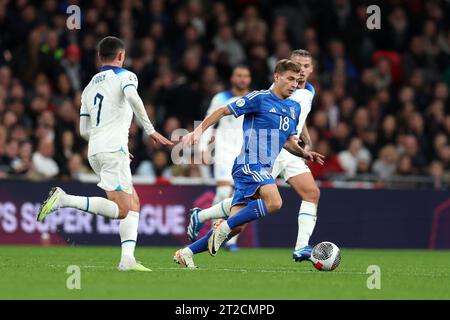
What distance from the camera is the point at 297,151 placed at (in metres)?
11.1

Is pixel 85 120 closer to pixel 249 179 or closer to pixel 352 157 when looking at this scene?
pixel 249 179

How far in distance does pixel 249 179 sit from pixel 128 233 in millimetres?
1259

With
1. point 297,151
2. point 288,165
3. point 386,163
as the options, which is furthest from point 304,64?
point 386,163

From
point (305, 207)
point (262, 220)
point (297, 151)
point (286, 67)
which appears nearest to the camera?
point (286, 67)

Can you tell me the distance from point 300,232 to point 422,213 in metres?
5.76

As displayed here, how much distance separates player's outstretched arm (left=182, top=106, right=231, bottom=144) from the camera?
10.0 m

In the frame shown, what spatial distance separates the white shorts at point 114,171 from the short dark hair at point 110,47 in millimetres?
881

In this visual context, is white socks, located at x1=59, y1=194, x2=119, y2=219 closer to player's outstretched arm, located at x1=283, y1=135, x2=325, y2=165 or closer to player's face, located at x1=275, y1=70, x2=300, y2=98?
player's outstretched arm, located at x1=283, y1=135, x2=325, y2=165

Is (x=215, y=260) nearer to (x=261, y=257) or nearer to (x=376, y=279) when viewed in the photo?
(x=261, y=257)

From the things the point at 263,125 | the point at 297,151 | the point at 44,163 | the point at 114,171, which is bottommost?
the point at 44,163

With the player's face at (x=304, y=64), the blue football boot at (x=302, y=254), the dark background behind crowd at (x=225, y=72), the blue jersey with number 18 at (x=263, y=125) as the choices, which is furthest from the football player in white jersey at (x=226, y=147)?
the blue jersey with number 18 at (x=263, y=125)

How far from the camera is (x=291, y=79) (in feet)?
35.8

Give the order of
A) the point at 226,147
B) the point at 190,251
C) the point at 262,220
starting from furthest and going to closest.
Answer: the point at 262,220 → the point at 226,147 → the point at 190,251
